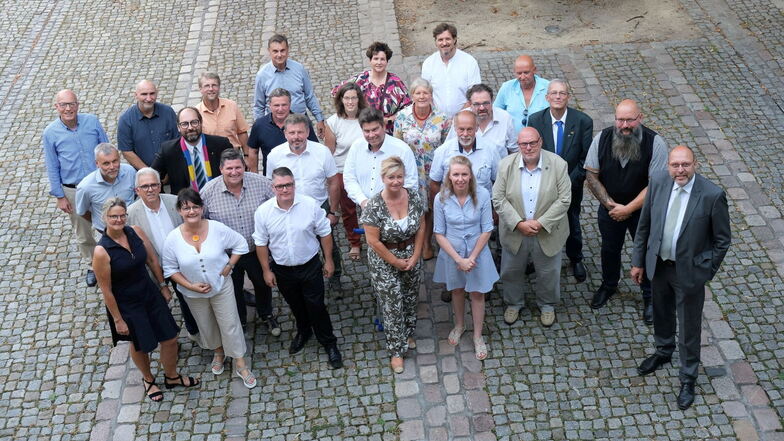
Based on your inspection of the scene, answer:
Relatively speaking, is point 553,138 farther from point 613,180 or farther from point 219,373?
point 219,373

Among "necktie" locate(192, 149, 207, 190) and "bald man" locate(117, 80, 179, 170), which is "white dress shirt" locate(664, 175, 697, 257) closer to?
"necktie" locate(192, 149, 207, 190)

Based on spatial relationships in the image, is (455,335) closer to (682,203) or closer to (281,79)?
(682,203)

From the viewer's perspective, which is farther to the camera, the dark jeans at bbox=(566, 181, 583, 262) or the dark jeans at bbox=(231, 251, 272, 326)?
the dark jeans at bbox=(566, 181, 583, 262)

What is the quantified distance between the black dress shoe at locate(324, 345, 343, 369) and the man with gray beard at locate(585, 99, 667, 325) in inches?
106

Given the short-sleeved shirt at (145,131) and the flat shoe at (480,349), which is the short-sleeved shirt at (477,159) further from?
the short-sleeved shirt at (145,131)

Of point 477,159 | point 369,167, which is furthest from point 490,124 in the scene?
point 369,167

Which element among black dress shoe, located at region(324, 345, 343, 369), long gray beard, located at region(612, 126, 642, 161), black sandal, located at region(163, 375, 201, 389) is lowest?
black dress shoe, located at region(324, 345, 343, 369)

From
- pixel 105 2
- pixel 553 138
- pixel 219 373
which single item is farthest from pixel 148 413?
pixel 105 2

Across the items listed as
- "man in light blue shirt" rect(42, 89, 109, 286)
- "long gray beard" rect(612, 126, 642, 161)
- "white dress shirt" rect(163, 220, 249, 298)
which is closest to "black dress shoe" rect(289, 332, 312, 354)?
"white dress shirt" rect(163, 220, 249, 298)

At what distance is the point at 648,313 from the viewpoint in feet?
25.8

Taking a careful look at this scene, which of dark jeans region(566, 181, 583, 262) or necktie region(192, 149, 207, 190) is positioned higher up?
necktie region(192, 149, 207, 190)

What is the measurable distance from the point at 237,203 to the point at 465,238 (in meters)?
2.05

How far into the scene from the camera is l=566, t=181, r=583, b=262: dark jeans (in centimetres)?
829

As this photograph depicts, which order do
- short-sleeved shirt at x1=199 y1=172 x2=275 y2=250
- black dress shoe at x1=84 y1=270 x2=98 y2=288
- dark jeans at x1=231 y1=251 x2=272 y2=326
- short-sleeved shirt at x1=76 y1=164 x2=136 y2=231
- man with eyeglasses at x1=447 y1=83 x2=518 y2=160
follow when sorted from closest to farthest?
short-sleeved shirt at x1=199 y1=172 x2=275 y2=250 < dark jeans at x1=231 y1=251 x2=272 y2=326 < short-sleeved shirt at x1=76 y1=164 x2=136 y2=231 < man with eyeglasses at x1=447 y1=83 x2=518 y2=160 < black dress shoe at x1=84 y1=270 x2=98 y2=288
